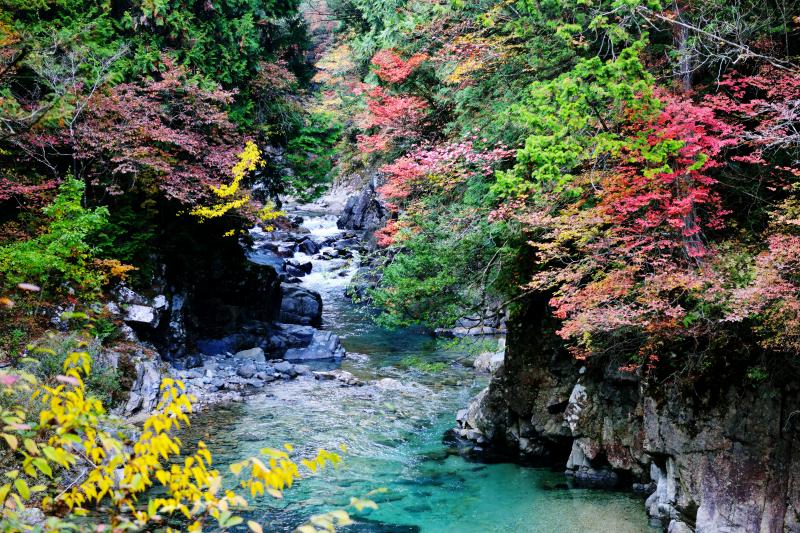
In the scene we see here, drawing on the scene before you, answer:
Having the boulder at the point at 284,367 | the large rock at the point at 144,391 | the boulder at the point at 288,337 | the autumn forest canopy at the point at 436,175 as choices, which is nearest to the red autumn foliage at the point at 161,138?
the autumn forest canopy at the point at 436,175

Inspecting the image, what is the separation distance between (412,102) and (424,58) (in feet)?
3.72

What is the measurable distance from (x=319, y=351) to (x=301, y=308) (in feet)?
12.9

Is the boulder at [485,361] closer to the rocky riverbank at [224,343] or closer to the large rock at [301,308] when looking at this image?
the rocky riverbank at [224,343]

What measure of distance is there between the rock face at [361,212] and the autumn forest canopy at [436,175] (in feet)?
39.0

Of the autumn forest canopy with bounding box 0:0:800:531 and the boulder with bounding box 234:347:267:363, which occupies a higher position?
the autumn forest canopy with bounding box 0:0:800:531

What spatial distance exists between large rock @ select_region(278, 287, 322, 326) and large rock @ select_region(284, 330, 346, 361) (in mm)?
2752

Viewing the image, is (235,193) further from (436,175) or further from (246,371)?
(436,175)

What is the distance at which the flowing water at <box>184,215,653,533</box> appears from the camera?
26.1 feet

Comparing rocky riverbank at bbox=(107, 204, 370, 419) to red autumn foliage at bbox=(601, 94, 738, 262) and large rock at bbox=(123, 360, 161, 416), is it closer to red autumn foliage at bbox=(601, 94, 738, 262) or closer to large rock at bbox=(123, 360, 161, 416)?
large rock at bbox=(123, 360, 161, 416)

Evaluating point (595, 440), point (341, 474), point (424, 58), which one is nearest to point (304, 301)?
point (424, 58)

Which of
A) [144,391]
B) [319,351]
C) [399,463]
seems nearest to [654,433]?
[399,463]

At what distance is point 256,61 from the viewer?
17.0m

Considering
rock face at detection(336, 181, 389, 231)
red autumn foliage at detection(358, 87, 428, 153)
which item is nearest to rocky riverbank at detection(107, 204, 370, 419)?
red autumn foliage at detection(358, 87, 428, 153)

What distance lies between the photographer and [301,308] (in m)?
21.1
